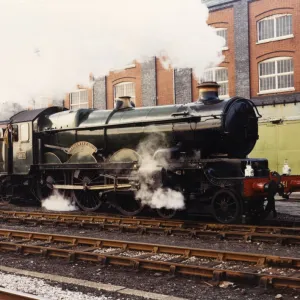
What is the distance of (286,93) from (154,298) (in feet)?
51.9

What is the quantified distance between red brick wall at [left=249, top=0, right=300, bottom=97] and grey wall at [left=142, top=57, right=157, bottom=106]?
17.2 ft

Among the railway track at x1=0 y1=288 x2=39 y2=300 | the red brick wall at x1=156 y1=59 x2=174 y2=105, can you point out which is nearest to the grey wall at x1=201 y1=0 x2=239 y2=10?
the red brick wall at x1=156 y1=59 x2=174 y2=105

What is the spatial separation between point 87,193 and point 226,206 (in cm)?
464

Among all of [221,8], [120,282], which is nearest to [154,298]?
[120,282]

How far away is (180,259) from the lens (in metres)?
6.73

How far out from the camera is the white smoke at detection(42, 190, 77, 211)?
13273mm

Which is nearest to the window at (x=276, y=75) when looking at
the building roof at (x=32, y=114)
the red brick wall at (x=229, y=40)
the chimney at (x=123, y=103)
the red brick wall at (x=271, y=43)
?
the red brick wall at (x=271, y=43)

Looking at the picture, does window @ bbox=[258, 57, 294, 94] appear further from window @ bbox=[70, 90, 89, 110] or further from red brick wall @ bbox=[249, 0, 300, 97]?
window @ bbox=[70, 90, 89, 110]

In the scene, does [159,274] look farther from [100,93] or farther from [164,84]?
[100,93]

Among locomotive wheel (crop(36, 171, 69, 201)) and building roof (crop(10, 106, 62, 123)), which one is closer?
locomotive wheel (crop(36, 171, 69, 201))

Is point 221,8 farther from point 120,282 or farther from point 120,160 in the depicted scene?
point 120,282

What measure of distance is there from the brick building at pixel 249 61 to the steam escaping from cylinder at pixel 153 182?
1024cm

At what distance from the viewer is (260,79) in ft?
66.6

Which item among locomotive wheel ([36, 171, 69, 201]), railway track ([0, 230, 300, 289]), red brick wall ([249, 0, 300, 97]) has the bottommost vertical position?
railway track ([0, 230, 300, 289])
